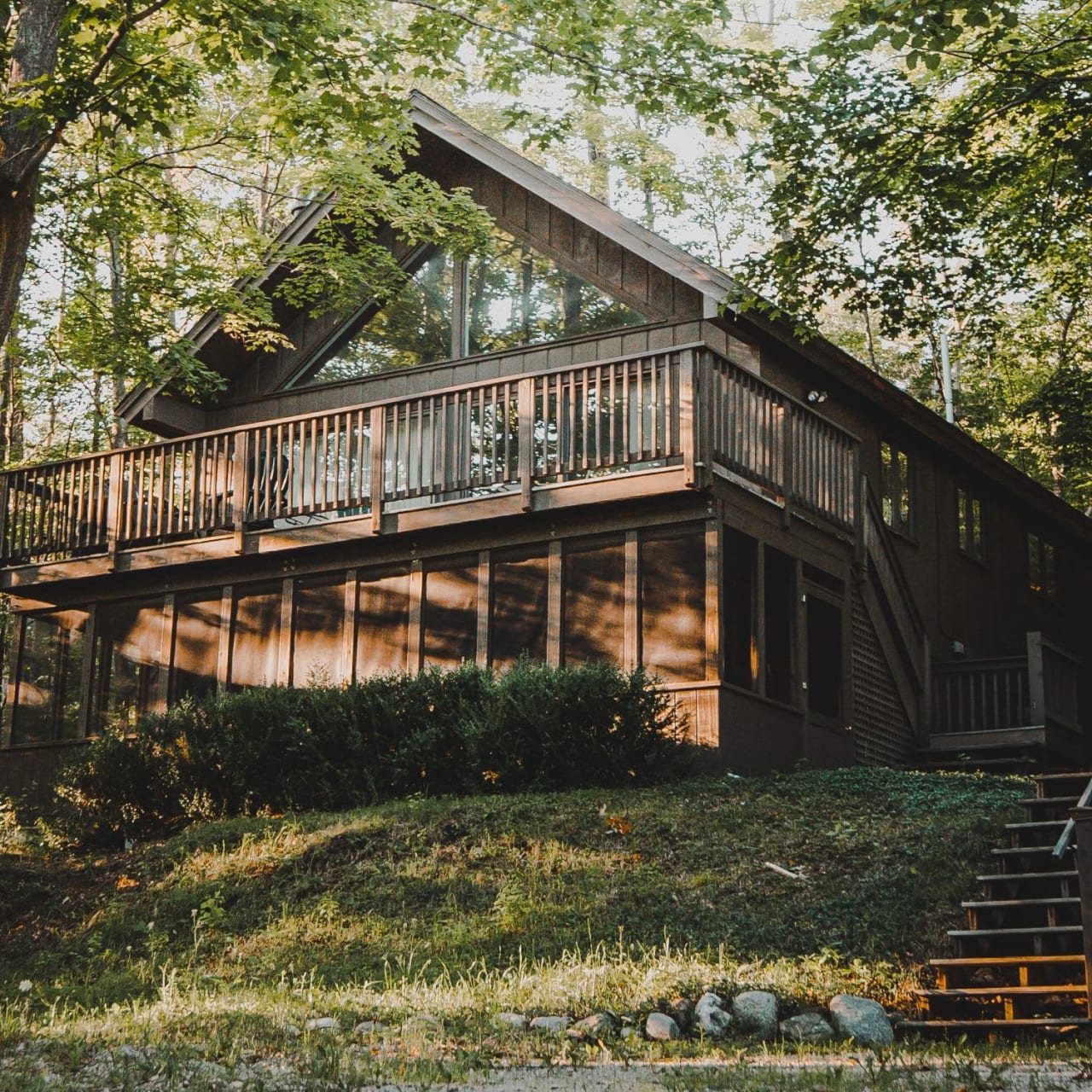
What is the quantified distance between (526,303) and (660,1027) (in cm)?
1258

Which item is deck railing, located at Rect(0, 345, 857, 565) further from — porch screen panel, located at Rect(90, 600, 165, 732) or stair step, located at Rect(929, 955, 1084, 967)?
stair step, located at Rect(929, 955, 1084, 967)

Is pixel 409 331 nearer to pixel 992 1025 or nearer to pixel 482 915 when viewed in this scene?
pixel 482 915

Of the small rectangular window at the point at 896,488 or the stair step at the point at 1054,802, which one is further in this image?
the small rectangular window at the point at 896,488

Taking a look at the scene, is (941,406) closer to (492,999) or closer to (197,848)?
(197,848)

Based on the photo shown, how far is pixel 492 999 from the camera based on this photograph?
9.98m

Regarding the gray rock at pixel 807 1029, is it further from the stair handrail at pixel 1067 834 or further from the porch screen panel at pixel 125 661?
the porch screen panel at pixel 125 661

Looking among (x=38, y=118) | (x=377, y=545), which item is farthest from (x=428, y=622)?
(x=38, y=118)

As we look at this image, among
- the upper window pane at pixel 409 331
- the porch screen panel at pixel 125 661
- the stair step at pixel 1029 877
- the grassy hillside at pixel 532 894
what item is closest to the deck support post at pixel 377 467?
the upper window pane at pixel 409 331

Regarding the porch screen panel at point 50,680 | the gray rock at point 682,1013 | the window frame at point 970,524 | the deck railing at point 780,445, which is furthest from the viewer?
the window frame at point 970,524

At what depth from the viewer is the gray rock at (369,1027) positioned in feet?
30.4

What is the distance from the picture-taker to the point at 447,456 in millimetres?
17688

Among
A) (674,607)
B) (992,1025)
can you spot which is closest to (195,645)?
(674,607)

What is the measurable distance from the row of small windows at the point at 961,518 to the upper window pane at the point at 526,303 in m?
5.36

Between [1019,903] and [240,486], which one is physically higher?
[240,486]
